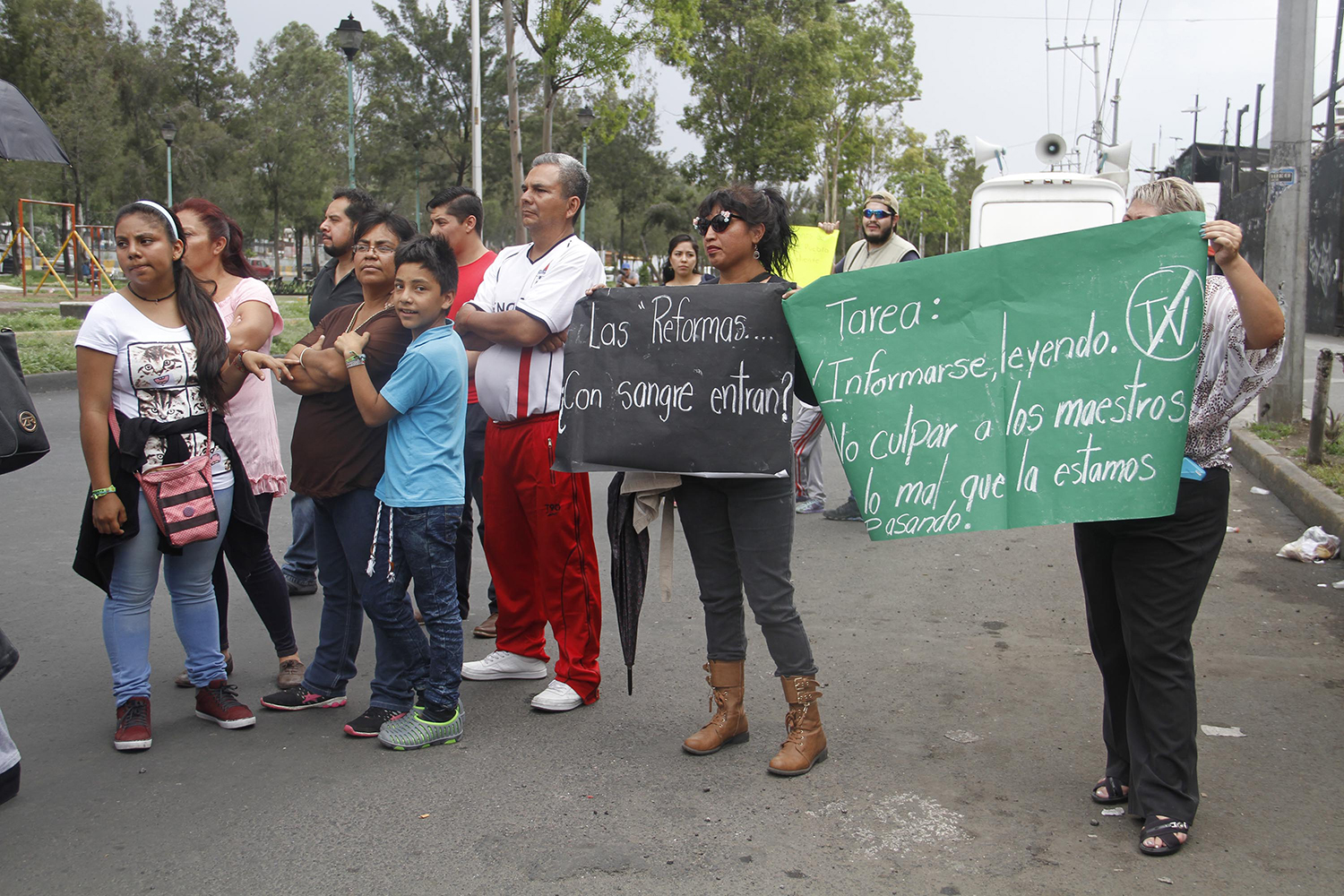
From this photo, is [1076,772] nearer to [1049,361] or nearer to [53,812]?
[1049,361]

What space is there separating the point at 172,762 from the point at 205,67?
49.3 meters

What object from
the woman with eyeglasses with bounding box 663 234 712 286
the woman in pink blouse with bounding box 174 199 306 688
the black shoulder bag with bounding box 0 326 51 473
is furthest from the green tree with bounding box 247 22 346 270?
the black shoulder bag with bounding box 0 326 51 473

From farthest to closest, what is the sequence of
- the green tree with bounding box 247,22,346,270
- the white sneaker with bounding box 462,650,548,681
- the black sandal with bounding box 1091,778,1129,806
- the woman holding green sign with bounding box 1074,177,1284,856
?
the green tree with bounding box 247,22,346,270 → the white sneaker with bounding box 462,650,548,681 → the black sandal with bounding box 1091,778,1129,806 → the woman holding green sign with bounding box 1074,177,1284,856

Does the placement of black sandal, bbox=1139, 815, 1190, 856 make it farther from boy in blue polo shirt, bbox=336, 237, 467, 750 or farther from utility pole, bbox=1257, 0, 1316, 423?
utility pole, bbox=1257, 0, 1316, 423

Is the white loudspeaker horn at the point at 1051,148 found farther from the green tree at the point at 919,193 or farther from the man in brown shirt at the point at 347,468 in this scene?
the green tree at the point at 919,193

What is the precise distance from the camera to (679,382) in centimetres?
385

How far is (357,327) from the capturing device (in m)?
4.14

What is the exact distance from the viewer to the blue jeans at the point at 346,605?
4.10 meters

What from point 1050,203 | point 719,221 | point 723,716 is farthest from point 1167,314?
point 1050,203

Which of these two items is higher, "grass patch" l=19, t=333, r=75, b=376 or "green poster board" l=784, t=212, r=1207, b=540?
"green poster board" l=784, t=212, r=1207, b=540

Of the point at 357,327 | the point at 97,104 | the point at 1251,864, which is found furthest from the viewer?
the point at 97,104

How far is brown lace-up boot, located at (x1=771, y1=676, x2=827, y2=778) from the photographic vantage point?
3717 millimetres

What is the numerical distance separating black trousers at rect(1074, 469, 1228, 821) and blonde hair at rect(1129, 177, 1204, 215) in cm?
77

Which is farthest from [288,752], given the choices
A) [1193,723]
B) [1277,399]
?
[1277,399]
